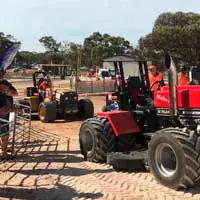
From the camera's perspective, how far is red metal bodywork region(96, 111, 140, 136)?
891 centimetres

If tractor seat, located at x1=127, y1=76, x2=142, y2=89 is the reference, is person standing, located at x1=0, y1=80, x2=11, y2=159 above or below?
below

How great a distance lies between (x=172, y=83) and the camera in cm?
724

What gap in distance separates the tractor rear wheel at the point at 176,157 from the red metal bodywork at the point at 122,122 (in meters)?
1.48

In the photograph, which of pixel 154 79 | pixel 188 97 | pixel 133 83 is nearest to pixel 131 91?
pixel 133 83

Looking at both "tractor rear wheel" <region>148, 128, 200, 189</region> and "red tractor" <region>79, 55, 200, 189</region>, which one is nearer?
"tractor rear wheel" <region>148, 128, 200, 189</region>

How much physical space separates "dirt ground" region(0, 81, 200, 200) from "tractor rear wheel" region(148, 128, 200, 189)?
0.56 feet

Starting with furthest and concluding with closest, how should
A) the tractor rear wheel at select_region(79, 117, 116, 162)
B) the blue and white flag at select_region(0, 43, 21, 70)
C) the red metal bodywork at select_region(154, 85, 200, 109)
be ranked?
the blue and white flag at select_region(0, 43, 21, 70) → the tractor rear wheel at select_region(79, 117, 116, 162) → the red metal bodywork at select_region(154, 85, 200, 109)

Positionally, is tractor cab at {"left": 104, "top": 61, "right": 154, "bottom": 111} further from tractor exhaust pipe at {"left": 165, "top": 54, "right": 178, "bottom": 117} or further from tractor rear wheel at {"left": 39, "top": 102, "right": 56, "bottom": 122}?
tractor rear wheel at {"left": 39, "top": 102, "right": 56, "bottom": 122}

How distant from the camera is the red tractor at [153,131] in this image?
6.79 m

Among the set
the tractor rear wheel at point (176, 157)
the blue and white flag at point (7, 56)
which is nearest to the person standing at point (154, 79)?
the tractor rear wheel at point (176, 157)

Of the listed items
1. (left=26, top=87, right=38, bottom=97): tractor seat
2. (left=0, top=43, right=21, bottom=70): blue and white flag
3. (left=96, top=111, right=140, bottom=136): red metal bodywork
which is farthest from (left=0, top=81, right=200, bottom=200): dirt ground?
(left=26, top=87, right=38, bottom=97): tractor seat

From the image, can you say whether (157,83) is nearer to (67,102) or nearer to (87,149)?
(87,149)

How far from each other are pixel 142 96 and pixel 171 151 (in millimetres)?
2304

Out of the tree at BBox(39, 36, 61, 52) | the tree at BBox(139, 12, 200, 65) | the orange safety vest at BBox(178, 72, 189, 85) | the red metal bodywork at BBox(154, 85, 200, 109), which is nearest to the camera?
the red metal bodywork at BBox(154, 85, 200, 109)
